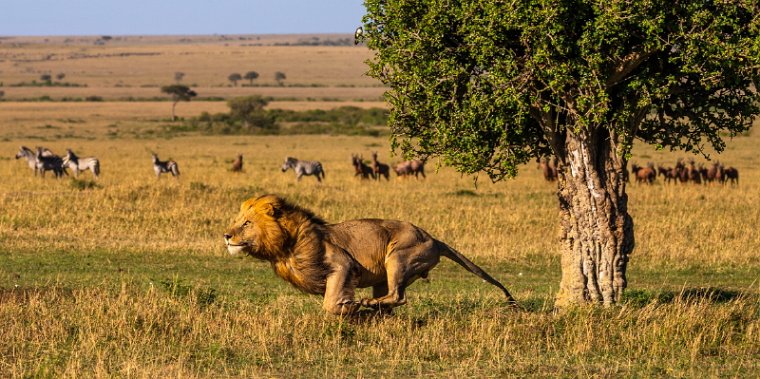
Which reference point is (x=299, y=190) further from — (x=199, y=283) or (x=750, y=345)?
(x=750, y=345)

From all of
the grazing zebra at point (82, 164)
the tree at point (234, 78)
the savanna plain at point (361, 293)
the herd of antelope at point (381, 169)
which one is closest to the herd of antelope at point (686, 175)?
the savanna plain at point (361, 293)

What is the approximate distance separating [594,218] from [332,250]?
11.0 ft

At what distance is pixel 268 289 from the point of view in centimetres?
1490

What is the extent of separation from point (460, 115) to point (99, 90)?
451 feet

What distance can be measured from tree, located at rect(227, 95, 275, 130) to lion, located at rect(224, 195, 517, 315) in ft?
219

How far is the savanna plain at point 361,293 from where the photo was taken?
953cm

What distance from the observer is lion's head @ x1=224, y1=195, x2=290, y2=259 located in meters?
10.4

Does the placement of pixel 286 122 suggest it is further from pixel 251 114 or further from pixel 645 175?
pixel 645 175

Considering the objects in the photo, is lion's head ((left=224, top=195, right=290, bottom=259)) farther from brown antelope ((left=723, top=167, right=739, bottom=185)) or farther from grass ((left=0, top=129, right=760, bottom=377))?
brown antelope ((left=723, top=167, right=739, bottom=185))

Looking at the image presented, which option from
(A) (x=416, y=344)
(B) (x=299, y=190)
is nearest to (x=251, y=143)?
(B) (x=299, y=190)

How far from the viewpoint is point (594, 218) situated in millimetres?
12609

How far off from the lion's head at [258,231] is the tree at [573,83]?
2500mm

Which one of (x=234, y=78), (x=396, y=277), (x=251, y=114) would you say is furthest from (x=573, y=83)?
(x=234, y=78)

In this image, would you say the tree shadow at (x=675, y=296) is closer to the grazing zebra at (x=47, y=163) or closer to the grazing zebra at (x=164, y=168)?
the grazing zebra at (x=164, y=168)
